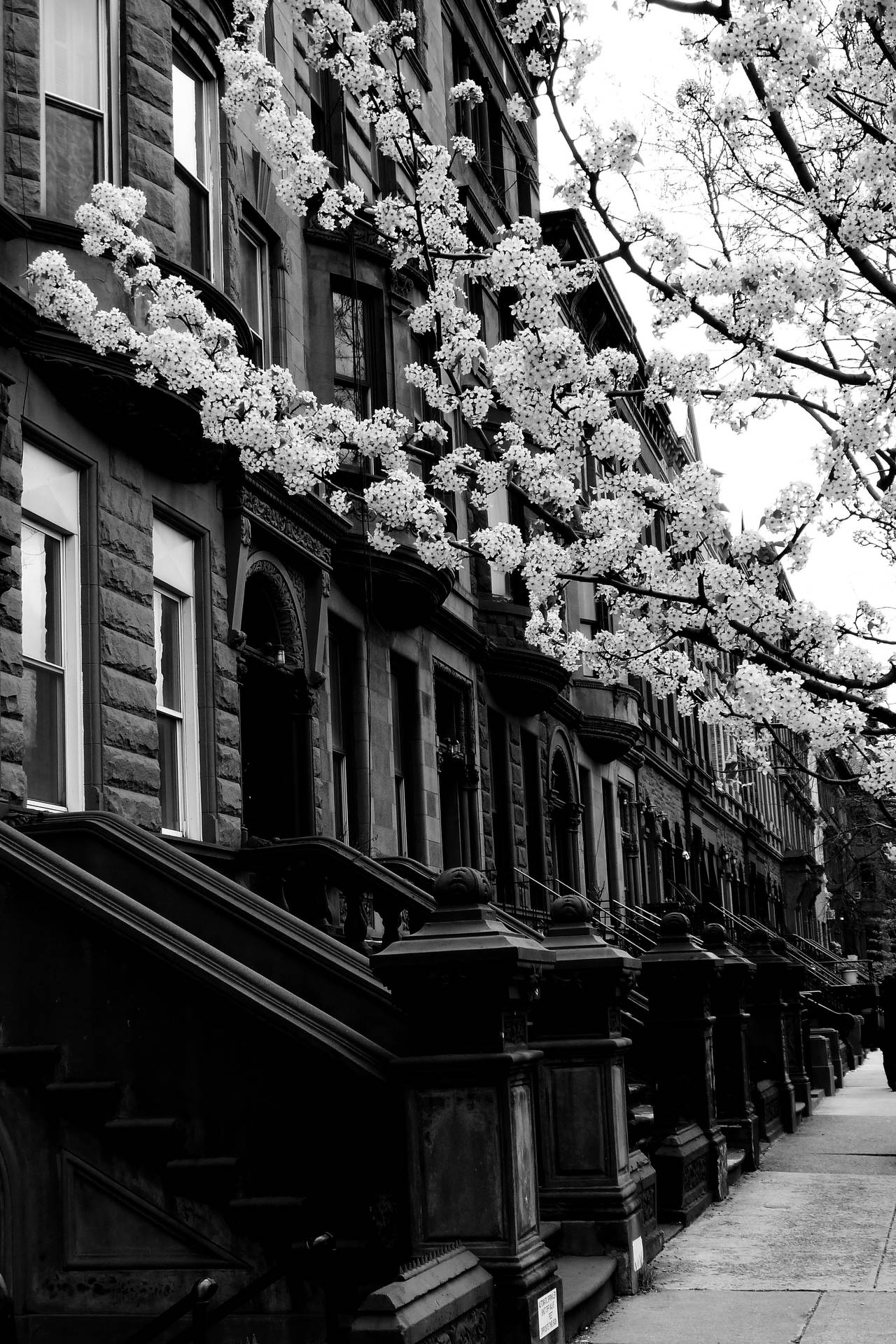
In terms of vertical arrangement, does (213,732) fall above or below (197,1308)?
above

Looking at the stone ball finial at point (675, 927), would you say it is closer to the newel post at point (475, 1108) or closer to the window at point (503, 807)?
the newel post at point (475, 1108)

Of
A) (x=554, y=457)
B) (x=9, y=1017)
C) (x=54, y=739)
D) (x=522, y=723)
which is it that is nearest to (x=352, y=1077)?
(x=9, y=1017)

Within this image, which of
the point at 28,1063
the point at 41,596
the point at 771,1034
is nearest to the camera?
the point at 28,1063

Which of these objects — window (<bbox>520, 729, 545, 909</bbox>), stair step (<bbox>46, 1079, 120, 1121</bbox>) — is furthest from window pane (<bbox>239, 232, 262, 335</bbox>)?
window (<bbox>520, 729, 545, 909</bbox>)

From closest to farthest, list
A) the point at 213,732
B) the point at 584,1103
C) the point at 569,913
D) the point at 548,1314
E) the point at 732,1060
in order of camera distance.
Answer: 1. the point at 548,1314
2. the point at 584,1103
3. the point at 569,913
4. the point at 213,732
5. the point at 732,1060

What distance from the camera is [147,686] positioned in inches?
497

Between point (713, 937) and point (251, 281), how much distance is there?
873 centimetres

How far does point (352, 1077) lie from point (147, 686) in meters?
5.99

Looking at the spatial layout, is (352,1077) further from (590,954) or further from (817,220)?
(817,220)

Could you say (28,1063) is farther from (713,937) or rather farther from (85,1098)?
(713,937)

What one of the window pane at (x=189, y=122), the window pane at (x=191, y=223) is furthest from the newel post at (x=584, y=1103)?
the window pane at (x=189, y=122)

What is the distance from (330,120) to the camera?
20016mm

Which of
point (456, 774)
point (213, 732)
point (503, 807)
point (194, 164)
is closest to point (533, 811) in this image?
point (503, 807)

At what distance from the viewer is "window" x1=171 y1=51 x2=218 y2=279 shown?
47.2 ft
